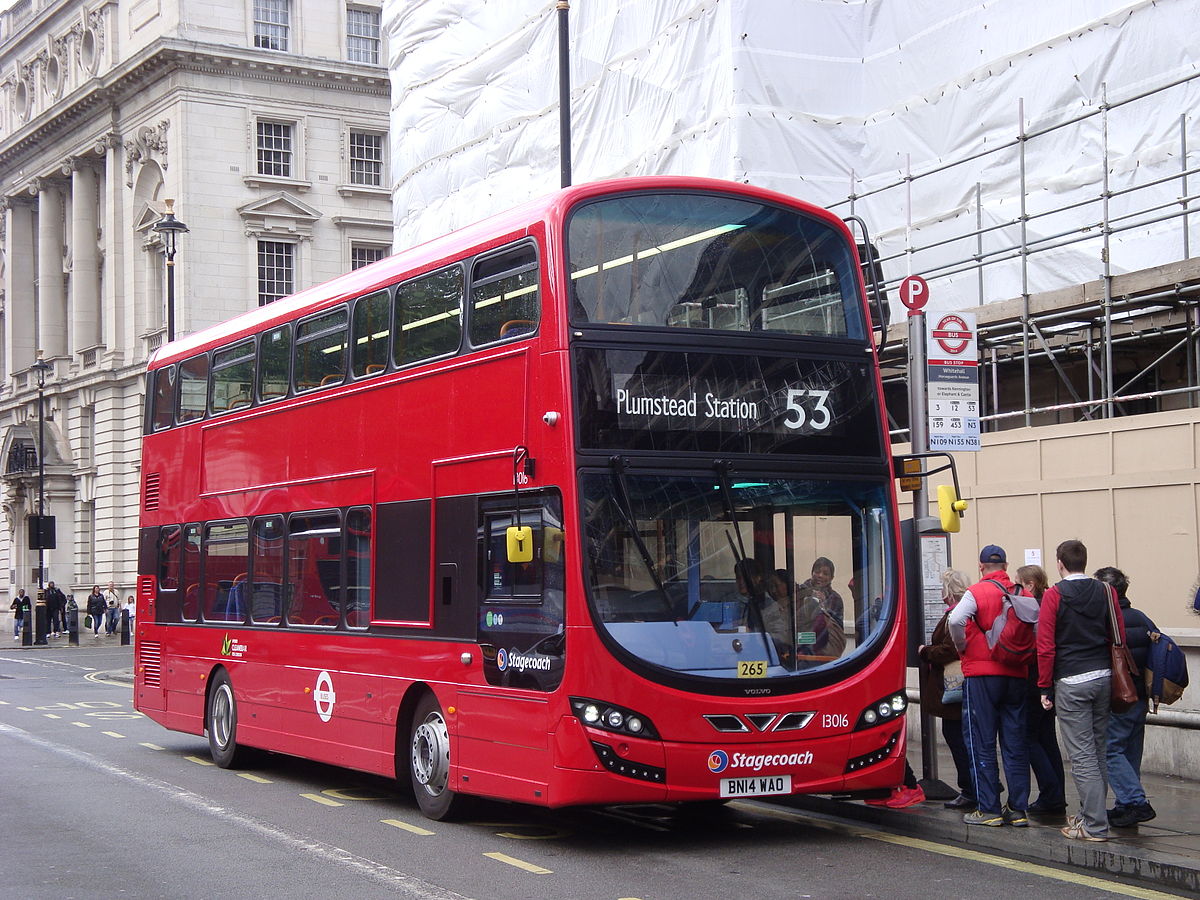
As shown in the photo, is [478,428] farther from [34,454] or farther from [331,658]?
[34,454]

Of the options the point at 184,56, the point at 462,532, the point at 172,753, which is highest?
the point at 184,56

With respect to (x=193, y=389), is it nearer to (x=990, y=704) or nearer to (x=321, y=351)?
(x=321, y=351)

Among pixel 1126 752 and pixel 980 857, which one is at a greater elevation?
pixel 1126 752

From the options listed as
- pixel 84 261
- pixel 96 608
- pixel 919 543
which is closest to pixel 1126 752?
pixel 919 543

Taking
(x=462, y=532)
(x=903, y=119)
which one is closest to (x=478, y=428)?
(x=462, y=532)

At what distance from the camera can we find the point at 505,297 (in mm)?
10703

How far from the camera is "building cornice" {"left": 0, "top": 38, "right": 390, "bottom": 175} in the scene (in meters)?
51.5

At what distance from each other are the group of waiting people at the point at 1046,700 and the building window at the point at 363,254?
4500cm

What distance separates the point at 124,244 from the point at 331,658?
45698mm

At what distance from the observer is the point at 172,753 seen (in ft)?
55.4

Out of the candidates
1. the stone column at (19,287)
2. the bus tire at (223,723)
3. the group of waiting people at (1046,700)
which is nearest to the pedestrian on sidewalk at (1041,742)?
the group of waiting people at (1046,700)

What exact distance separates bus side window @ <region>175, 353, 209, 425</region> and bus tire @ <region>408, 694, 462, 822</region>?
5.68 meters

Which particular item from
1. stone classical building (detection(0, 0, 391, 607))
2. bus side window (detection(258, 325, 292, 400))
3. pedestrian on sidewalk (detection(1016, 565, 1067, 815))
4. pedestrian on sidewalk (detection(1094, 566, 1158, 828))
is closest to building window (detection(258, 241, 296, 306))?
stone classical building (detection(0, 0, 391, 607))

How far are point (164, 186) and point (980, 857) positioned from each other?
47986 millimetres
